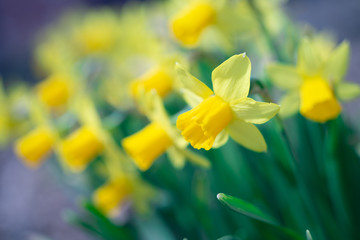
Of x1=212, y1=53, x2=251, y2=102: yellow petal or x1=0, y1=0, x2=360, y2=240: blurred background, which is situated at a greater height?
x1=212, y1=53, x2=251, y2=102: yellow petal

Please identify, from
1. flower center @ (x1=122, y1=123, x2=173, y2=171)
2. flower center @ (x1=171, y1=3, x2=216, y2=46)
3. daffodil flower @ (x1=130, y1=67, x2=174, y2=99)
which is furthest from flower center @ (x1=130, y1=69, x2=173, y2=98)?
flower center @ (x1=122, y1=123, x2=173, y2=171)

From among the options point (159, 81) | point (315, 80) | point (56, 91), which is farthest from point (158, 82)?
point (56, 91)

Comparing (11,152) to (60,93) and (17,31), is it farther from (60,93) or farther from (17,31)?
(17,31)

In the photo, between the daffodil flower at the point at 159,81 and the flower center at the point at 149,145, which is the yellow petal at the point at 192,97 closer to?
the flower center at the point at 149,145

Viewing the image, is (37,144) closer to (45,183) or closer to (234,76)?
(234,76)

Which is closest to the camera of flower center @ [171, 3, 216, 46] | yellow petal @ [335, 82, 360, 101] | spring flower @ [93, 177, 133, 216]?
yellow petal @ [335, 82, 360, 101]

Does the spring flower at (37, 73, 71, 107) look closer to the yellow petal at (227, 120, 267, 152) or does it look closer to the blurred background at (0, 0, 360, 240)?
the blurred background at (0, 0, 360, 240)

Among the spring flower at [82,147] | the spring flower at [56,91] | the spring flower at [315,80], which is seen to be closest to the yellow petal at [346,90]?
the spring flower at [315,80]
